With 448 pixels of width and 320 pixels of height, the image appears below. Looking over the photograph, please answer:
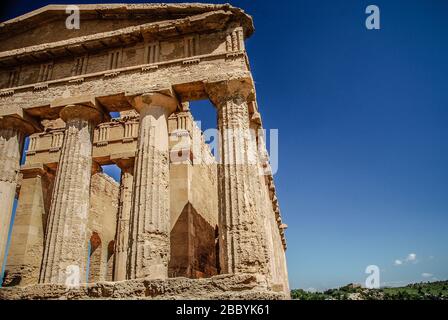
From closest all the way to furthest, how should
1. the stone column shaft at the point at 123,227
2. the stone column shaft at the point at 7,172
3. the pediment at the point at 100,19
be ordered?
the pediment at the point at 100,19 → the stone column shaft at the point at 7,172 → the stone column shaft at the point at 123,227

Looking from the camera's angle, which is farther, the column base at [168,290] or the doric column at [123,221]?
the doric column at [123,221]

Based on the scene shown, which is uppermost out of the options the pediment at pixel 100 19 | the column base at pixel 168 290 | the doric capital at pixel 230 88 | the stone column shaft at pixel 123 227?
the pediment at pixel 100 19

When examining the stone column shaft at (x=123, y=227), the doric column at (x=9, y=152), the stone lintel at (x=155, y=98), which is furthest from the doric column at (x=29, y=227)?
the stone lintel at (x=155, y=98)

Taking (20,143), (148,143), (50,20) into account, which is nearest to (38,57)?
(50,20)

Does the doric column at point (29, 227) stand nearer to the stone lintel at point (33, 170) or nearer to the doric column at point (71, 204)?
the stone lintel at point (33, 170)

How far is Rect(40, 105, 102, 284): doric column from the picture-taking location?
33.1 feet

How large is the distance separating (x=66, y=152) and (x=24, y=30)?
5893mm

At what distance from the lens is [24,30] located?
45.4 feet

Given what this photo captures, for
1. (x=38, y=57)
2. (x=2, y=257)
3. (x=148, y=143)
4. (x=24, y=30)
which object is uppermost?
(x=24, y=30)

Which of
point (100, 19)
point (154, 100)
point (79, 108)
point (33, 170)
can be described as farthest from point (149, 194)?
point (33, 170)

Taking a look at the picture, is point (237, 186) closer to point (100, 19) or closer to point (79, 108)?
point (79, 108)

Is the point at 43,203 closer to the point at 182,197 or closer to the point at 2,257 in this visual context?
the point at 2,257

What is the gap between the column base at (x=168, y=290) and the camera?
22.9 ft

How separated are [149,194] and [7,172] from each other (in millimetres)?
5626
